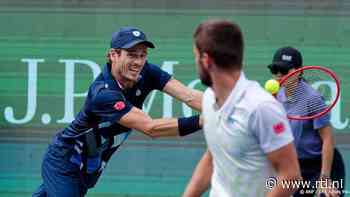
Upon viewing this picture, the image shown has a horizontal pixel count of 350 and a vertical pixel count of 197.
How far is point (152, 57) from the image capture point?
6.80 meters

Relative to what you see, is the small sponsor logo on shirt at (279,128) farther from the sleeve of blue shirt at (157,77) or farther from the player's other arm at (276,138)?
the sleeve of blue shirt at (157,77)

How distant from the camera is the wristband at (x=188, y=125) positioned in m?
4.76

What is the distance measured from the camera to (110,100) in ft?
16.5

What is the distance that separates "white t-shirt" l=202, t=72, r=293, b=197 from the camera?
138 inches

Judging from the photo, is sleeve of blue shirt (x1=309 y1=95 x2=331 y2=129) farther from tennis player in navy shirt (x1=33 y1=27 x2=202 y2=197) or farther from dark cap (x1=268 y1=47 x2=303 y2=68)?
tennis player in navy shirt (x1=33 y1=27 x2=202 y2=197)

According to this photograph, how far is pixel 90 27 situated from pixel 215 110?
325 centimetres

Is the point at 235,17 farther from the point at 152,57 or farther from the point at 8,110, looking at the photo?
the point at 8,110

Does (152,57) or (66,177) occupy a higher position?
(152,57)

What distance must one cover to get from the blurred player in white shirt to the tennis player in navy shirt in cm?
107

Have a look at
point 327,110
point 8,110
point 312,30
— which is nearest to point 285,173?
point 327,110

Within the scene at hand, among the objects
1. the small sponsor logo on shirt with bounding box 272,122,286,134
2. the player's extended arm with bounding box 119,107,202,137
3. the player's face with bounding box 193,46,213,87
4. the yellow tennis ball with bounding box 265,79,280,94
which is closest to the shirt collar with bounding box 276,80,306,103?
the yellow tennis ball with bounding box 265,79,280,94

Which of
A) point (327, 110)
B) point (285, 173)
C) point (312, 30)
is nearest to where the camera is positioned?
point (285, 173)

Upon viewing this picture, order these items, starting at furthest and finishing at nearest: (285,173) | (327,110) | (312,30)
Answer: (312,30) → (327,110) → (285,173)

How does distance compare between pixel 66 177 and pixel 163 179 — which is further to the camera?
pixel 163 179
